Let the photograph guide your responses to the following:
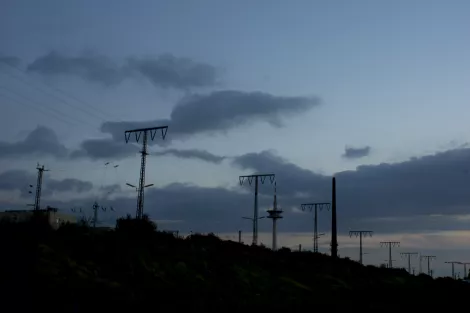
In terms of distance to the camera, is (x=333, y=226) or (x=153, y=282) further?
(x=333, y=226)

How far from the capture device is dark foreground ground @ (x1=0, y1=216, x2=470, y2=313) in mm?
21391

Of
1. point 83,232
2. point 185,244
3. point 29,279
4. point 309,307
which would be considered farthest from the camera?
point 185,244

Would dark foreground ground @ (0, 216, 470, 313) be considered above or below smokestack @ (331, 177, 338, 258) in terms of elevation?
below

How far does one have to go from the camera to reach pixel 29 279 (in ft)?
70.9

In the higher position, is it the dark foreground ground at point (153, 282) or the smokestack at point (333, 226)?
the smokestack at point (333, 226)

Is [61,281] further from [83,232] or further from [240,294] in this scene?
[83,232]

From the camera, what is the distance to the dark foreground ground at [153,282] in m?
21.4

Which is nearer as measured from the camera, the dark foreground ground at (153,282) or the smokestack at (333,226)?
the dark foreground ground at (153,282)

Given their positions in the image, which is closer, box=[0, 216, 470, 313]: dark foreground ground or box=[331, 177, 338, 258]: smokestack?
box=[0, 216, 470, 313]: dark foreground ground

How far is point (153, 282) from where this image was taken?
25844mm

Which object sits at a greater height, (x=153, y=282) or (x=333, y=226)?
(x=333, y=226)

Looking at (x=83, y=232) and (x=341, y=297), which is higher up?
(x=83, y=232)

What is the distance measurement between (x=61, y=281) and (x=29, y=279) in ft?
3.53

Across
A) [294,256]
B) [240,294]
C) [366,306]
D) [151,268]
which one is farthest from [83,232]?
[294,256]
